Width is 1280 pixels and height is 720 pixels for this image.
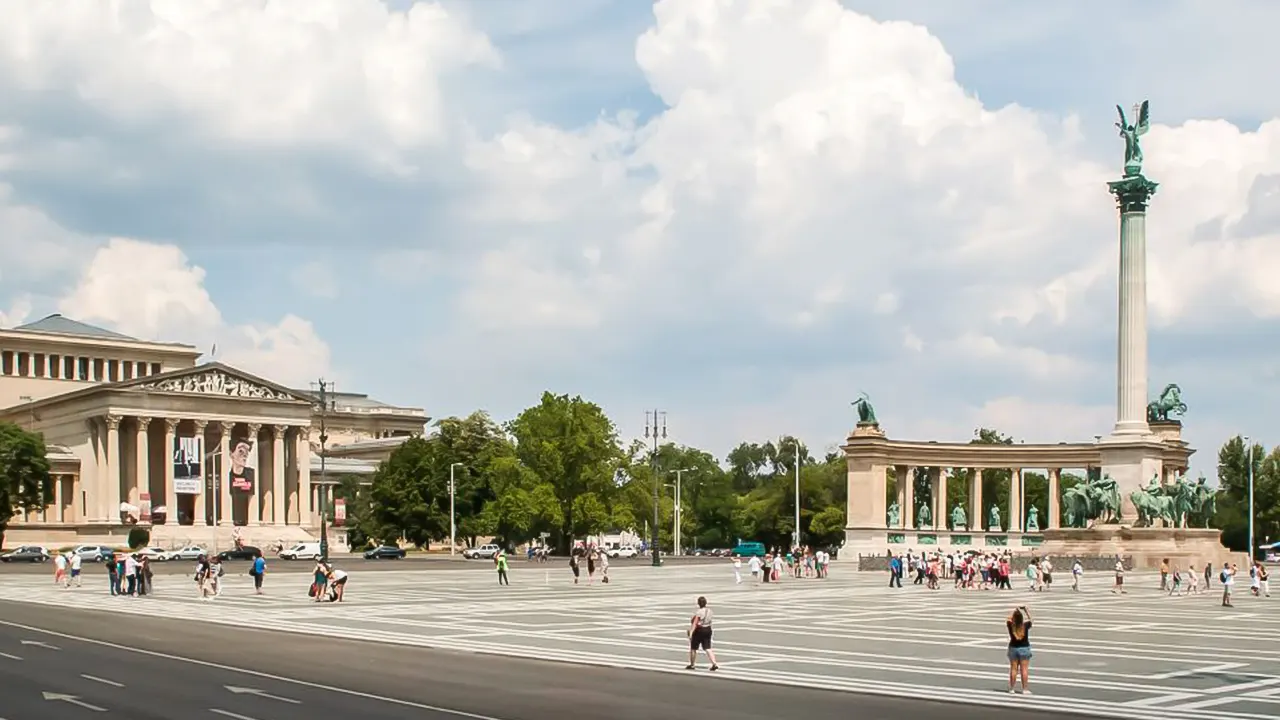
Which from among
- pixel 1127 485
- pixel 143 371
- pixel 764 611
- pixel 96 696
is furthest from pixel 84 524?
pixel 96 696

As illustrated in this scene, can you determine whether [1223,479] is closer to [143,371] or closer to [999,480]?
[999,480]

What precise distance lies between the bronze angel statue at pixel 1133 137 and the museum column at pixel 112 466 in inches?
3676

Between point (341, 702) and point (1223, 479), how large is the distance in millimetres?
140464

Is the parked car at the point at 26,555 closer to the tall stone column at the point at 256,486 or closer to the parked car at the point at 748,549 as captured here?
the tall stone column at the point at 256,486

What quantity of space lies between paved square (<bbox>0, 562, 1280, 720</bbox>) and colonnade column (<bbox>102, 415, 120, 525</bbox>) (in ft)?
227

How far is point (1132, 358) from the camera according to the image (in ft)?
268

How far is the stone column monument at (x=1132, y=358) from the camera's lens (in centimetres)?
8106

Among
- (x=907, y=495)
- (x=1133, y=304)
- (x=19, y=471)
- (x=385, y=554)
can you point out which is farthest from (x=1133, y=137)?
(x=19, y=471)

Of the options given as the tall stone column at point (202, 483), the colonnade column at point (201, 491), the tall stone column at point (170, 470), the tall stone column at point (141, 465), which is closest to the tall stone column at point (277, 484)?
the tall stone column at point (202, 483)

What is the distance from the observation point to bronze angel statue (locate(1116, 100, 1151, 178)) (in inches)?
3293

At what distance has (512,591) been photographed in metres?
63.9

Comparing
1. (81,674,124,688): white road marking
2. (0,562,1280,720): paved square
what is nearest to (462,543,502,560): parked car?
(0,562,1280,720): paved square

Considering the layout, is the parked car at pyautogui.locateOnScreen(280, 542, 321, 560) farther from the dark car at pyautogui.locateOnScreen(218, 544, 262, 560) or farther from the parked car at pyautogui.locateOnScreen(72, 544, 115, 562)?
the parked car at pyautogui.locateOnScreen(72, 544, 115, 562)

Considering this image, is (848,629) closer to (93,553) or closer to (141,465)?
(93,553)
